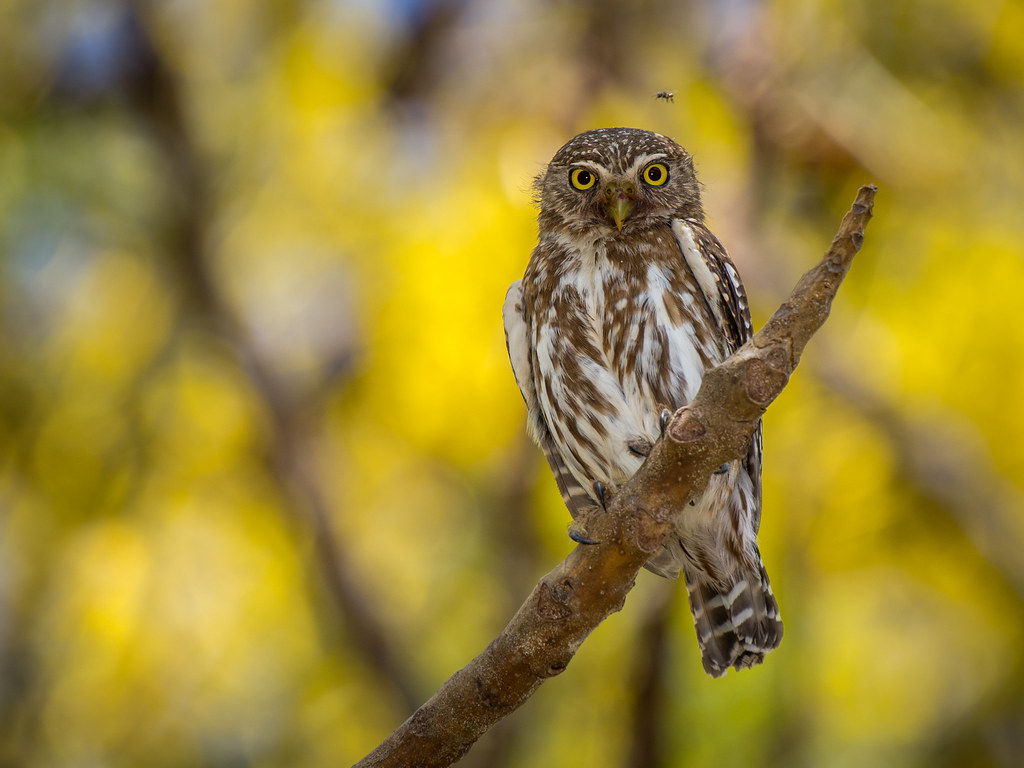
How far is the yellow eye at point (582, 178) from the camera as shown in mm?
4086

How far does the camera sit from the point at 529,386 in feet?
13.7

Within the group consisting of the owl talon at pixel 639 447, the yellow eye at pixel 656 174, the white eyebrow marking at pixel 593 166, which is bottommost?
the owl talon at pixel 639 447

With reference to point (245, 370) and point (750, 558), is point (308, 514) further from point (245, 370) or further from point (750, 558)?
point (750, 558)

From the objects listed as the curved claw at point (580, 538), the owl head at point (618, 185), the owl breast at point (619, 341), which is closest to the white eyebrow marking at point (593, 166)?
the owl head at point (618, 185)

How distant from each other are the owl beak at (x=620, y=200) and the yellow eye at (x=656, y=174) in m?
0.17

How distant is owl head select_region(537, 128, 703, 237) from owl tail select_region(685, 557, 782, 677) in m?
1.38

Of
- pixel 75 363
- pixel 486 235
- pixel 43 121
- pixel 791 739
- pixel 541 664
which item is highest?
pixel 43 121

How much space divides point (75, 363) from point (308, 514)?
2188 mm

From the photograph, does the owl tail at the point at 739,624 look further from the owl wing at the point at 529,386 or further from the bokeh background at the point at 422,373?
the bokeh background at the point at 422,373

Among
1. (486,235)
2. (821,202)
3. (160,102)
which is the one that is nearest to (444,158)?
(486,235)

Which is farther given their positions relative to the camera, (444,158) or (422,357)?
(444,158)

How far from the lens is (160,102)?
6.83 metres

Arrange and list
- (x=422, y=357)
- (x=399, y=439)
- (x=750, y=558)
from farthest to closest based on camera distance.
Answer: (x=399, y=439) < (x=422, y=357) < (x=750, y=558)

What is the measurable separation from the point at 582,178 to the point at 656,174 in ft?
0.93
